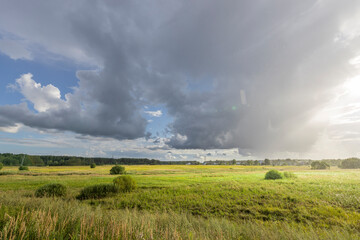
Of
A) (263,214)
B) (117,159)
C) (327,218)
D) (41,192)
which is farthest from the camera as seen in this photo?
(117,159)

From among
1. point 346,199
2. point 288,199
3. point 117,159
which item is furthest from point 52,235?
point 117,159

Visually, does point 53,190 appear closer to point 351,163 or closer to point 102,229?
point 102,229

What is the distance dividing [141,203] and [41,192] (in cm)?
1194

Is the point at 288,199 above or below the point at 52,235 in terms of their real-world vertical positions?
below

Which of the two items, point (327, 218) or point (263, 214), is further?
point (263, 214)

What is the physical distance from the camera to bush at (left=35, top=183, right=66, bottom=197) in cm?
1981

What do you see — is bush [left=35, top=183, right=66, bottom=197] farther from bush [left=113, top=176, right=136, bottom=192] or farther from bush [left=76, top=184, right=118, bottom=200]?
bush [left=113, top=176, right=136, bottom=192]

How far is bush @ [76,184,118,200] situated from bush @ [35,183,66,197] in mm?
2019

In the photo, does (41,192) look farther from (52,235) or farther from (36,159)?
(36,159)

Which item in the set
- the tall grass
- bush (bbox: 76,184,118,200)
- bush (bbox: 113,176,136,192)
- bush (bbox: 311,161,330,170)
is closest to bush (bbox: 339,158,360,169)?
bush (bbox: 311,161,330,170)

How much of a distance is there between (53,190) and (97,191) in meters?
4.80

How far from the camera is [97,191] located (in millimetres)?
22875

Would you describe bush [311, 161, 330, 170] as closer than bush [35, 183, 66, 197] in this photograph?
No

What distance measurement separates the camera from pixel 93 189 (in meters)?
23.0
